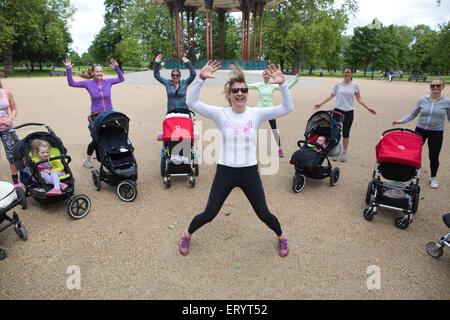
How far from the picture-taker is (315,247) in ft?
A: 11.8

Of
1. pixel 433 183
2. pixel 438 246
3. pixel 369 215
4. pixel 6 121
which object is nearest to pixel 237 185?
pixel 369 215

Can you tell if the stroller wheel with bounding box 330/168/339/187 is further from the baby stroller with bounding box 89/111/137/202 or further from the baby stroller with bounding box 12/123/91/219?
the baby stroller with bounding box 12/123/91/219

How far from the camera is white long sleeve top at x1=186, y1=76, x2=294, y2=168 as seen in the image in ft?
9.41

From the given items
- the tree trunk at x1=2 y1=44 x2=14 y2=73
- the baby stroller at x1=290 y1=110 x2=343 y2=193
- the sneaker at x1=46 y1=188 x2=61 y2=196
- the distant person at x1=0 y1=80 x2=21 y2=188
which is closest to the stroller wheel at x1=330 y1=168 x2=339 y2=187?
the baby stroller at x1=290 y1=110 x2=343 y2=193

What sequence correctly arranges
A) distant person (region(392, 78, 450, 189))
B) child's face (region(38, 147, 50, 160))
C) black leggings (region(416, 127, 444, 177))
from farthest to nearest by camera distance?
black leggings (region(416, 127, 444, 177)), distant person (region(392, 78, 450, 189)), child's face (region(38, 147, 50, 160))

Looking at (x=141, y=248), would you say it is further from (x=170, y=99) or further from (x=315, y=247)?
(x=170, y=99)

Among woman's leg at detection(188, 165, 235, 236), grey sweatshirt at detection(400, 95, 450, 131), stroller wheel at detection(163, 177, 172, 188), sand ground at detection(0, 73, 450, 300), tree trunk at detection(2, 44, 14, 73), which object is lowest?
sand ground at detection(0, 73, 450, 300)

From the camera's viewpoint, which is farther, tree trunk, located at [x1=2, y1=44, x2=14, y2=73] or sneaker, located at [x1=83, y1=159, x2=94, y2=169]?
tree trunk, located at [x1=2, y1=44, x2=14, y2=73]

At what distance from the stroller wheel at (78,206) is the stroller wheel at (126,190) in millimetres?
556

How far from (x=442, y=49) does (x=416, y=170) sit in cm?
4615

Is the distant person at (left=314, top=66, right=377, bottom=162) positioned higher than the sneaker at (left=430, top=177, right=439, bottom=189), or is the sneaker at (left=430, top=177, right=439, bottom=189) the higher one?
the distant person at (left=314, top=66, right=377, bottom=162)

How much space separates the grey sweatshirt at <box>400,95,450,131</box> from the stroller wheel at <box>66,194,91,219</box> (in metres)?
5.99

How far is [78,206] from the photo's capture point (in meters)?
4.29

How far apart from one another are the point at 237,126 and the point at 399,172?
118 inches
